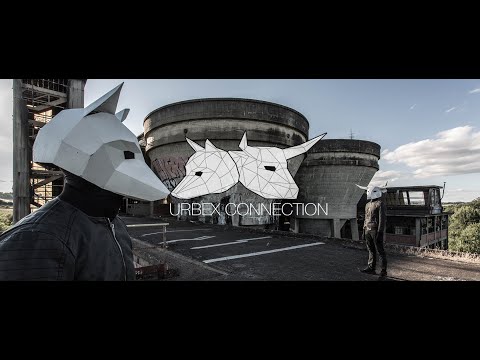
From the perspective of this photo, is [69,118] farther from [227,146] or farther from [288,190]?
[227,146]

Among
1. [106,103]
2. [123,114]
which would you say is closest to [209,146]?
[123,114]

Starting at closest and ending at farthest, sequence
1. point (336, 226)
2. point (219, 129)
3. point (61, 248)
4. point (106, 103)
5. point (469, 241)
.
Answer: point (61, 248)
point (106, 103)
point (219, 129)
point (336, 226)
point (469, 241)

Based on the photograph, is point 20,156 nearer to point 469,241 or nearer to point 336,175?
point 336,175

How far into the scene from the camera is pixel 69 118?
1660 mm

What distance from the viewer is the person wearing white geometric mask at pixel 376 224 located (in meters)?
5.02

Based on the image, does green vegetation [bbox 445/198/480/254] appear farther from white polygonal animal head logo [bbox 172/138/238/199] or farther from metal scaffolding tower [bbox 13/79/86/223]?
metal scaffolding tower [bbox 13/79/86/223]

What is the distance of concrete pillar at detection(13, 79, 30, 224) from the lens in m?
9.90

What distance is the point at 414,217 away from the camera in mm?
21859

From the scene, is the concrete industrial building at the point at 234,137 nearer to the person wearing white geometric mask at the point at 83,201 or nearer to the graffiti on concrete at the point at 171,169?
the graffiti on concrete at the point at 171,169

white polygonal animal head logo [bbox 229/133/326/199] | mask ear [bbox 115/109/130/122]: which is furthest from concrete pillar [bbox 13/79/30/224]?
mask ear [bbox 115/109/130/122]

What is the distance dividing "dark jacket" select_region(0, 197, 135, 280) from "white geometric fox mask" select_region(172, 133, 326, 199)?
8.89 metres

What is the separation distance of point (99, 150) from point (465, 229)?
Result: 50966 millimetres
